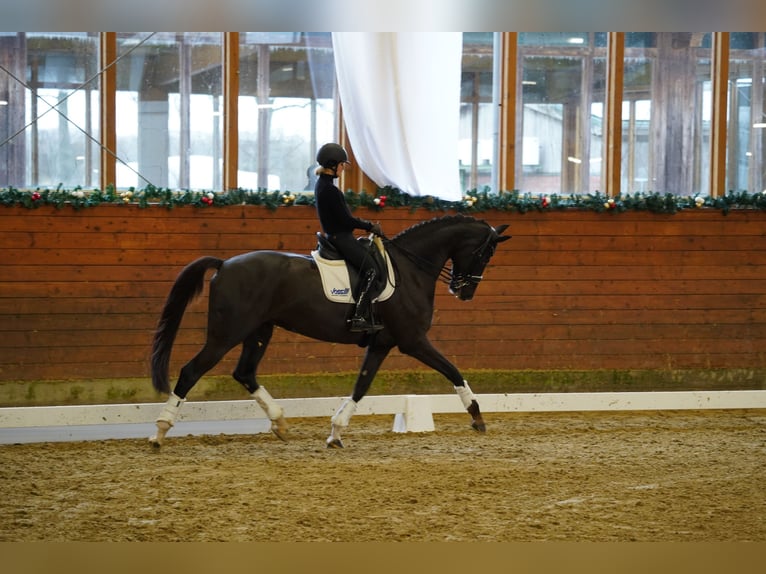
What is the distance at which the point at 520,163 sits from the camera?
8.91 meters

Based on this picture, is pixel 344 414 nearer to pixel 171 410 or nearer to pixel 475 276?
pixel 171 410

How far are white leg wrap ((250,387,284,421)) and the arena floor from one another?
0.21 m

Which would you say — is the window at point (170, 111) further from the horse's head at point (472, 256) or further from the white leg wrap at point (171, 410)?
the horse's head at point (472, 256)

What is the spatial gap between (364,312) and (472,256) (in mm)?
856

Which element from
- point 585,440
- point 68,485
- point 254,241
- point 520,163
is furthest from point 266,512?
point 520,163

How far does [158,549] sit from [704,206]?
29.5ft

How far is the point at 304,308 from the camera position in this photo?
19.2 feet

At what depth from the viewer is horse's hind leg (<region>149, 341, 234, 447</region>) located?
571cm

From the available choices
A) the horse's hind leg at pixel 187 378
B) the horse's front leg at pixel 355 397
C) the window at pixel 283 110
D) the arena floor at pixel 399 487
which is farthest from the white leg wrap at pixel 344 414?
the window at pixel 283 110

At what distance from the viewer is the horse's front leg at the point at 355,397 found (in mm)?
5949

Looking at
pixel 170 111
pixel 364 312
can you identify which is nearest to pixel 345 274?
pixel 364 312

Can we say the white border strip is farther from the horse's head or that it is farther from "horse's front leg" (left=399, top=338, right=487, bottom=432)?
the horse's head

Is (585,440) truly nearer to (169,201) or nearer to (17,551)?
(169,201)

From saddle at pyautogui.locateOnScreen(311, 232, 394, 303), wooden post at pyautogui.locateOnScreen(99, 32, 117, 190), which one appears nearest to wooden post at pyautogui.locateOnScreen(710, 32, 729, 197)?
saddle at pyautogui.locateOnScreen(311, 232, 394, 303)
